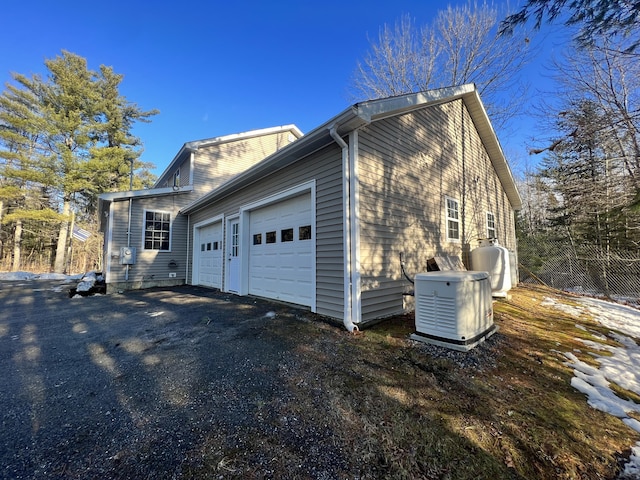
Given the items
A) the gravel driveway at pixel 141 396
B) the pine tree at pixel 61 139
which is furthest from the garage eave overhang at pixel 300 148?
the pine tree at pixel 61 139

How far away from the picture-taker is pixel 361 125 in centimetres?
414

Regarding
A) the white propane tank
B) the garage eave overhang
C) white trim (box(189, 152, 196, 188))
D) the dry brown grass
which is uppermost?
white trim (box(189, 152, 196, 188))

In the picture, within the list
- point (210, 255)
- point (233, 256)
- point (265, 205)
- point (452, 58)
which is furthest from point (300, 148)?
point (452, 58)

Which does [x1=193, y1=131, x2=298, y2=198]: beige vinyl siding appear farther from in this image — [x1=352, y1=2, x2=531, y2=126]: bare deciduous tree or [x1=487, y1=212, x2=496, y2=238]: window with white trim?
[x1=487, y1=212, x2=496, y2=238]: window with white trim

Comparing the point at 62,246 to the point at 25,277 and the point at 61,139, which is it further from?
the point at 61,139

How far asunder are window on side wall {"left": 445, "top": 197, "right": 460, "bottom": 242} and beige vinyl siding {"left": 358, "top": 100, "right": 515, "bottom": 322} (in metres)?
0.18

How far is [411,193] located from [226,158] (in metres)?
9.13

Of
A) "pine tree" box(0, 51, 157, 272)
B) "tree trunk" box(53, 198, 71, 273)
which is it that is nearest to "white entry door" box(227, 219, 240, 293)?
"pine tree" box(0, 51, 157, 272)

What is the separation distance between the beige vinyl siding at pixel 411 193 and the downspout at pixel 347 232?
0.75 ft

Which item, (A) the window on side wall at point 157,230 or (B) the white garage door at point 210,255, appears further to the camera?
(A) the window on side wall at point 157,230

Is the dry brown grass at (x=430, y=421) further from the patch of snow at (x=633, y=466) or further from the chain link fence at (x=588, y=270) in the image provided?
the chain link fence at (x=588, y=270)

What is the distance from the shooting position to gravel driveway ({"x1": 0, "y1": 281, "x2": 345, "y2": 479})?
1.62 meters

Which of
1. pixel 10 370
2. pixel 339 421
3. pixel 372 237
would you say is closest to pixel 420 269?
pixel 372 237

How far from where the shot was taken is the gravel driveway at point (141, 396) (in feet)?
5.30
